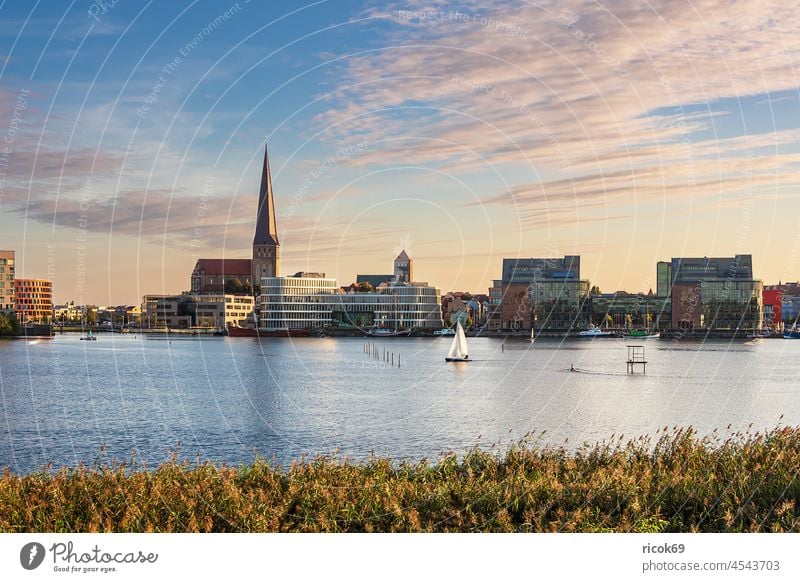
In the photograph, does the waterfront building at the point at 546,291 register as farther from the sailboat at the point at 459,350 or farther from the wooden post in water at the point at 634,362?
the sailboat at the point at 459,350

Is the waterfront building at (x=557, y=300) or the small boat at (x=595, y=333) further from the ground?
the waterfront building at (x=557, y=300)

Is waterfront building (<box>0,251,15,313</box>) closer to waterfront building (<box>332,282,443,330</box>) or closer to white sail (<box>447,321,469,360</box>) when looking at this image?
waterfront building (<box>332,282,443,330</box>)

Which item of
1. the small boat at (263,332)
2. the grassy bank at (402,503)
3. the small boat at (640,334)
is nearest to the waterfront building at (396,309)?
the small boat at (263,332)

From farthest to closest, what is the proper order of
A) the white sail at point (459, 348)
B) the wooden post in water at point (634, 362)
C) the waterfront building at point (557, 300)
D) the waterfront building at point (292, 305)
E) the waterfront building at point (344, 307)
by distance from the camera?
the waterfront building at point (344, 307), the waterfront building at point (292, 305), the waterfront building at point (557, 300), the white sail at point (459, 348), the wooden post in water at point (634, 362)

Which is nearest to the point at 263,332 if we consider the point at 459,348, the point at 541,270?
the point at 541,270

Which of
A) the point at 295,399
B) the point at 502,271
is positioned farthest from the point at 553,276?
the point at 295,399

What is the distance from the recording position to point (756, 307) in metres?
181

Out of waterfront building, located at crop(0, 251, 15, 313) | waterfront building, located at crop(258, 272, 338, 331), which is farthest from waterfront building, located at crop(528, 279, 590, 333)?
waterfront building, located at crop(0, 251, 15, 313)

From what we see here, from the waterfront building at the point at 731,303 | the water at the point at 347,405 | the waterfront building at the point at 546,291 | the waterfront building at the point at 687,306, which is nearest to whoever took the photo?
the water at the point at 347,405
